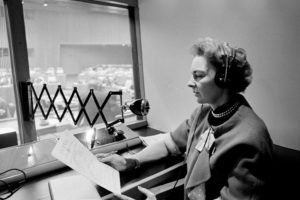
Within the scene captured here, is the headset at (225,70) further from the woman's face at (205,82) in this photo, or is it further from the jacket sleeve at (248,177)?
the jacket sleeve at (248,177)

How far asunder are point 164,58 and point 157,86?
0.27m

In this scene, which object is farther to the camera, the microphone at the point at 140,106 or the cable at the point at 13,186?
the microphone at the point at 140,106

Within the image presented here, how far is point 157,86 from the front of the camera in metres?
2.10

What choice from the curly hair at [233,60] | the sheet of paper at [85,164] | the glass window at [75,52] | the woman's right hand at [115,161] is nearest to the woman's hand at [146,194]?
the sheet of paper at [85,164]

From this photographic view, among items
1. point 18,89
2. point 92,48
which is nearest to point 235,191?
point 18,89

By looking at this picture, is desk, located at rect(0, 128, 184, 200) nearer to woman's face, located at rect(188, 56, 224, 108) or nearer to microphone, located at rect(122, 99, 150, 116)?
microphone, located at rect(122, 99, 150, 116)

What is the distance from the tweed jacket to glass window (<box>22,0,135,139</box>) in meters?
0.96

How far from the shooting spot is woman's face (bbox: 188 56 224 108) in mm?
1006

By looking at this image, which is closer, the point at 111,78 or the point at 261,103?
the point at 261,103

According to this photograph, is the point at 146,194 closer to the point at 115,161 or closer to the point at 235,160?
the point at 115,161

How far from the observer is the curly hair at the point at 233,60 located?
3.22ft

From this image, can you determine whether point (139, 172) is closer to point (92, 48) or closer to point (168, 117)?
point (168, 117)

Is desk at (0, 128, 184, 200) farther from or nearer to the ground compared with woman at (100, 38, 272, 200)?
nearer to the ground

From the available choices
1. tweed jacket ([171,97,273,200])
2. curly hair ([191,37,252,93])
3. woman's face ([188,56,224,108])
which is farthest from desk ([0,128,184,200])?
curly hair ([191,37,252,93])
